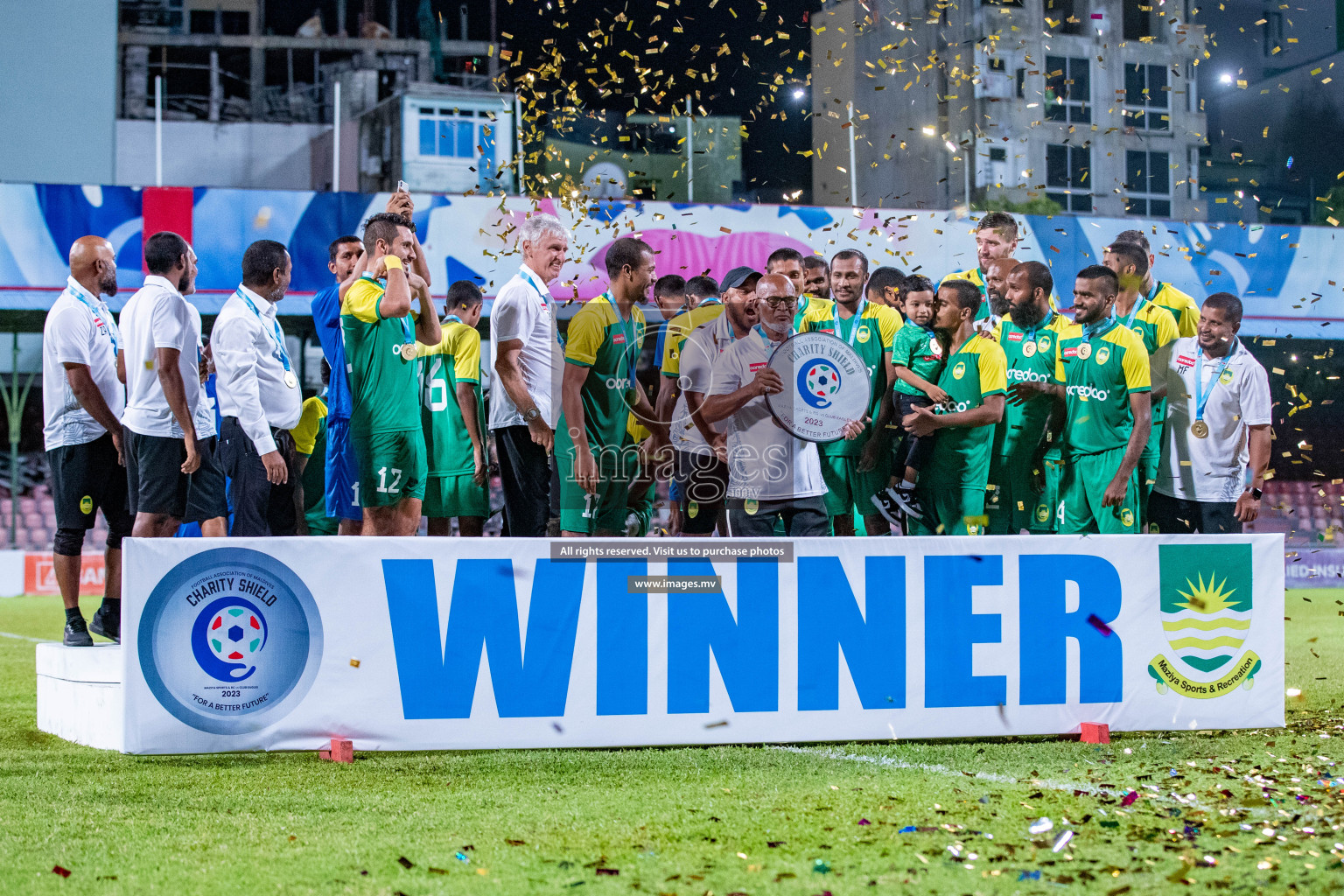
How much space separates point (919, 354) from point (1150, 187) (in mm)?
25561

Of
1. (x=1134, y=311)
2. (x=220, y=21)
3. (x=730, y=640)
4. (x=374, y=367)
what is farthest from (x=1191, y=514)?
(x=220, y=21)

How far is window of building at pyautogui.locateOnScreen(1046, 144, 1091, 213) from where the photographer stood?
24.8 m

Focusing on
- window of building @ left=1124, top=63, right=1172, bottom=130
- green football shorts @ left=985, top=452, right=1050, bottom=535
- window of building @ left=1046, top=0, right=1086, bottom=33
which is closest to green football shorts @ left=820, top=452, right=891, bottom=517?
green football shorts @ left=985, top=452, right=1050, bottom=535

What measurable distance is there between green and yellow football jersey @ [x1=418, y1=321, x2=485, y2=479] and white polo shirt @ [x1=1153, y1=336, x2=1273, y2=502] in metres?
3.93

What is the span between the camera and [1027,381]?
263 inches

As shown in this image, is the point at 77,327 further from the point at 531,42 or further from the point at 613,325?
the point at 531,42

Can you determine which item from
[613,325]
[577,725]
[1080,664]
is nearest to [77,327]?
[613,325]

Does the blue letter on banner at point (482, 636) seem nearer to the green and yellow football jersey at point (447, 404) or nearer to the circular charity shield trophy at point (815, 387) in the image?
the circular charity shield trophy at point (815, 387)

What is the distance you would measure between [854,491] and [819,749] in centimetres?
179

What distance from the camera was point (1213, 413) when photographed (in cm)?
736

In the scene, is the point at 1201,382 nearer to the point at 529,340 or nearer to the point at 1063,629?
the point at 1063,629

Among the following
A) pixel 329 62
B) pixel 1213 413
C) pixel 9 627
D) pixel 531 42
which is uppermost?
pixel 329 62

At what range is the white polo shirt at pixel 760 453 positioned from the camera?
18.7 feet

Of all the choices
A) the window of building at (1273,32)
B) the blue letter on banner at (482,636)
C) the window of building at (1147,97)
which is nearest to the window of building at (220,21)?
the window of building at (1147,97)
